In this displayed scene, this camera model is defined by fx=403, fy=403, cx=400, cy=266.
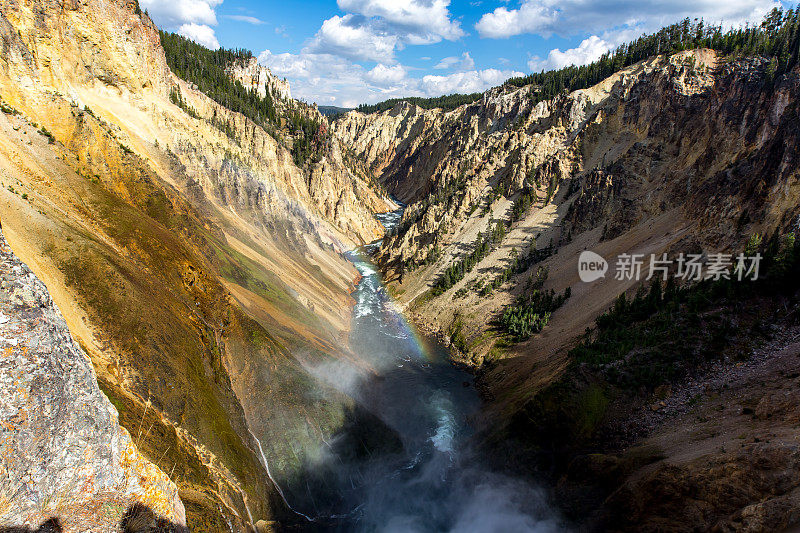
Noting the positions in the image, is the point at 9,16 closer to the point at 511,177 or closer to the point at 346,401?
the point at 346,401

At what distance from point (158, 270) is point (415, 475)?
19.2 m

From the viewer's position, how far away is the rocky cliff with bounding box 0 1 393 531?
14906mm

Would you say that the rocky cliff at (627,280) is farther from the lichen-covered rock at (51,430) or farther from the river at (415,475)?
the lichen-covered rock at (51,430)

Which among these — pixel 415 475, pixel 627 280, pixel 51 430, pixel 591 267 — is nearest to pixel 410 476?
pixel 415 475

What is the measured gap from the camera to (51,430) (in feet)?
26.9

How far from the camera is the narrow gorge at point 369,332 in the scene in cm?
1108

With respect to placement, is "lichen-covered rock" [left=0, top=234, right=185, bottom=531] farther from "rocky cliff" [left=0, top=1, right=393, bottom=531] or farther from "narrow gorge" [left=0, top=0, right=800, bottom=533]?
"rocky cliff" [left=0, top=1, right=393, bottom=531]

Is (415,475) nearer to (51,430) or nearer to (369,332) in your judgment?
(51,430)

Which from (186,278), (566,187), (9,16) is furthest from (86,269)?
(566,187)

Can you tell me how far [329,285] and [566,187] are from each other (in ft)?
138

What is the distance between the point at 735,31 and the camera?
7544 cm

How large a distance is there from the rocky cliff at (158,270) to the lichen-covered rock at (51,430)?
10.3 ft

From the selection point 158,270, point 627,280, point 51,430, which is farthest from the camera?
point 627,280

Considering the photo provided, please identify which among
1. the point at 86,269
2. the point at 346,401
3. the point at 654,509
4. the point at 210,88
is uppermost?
the point at 210,88
